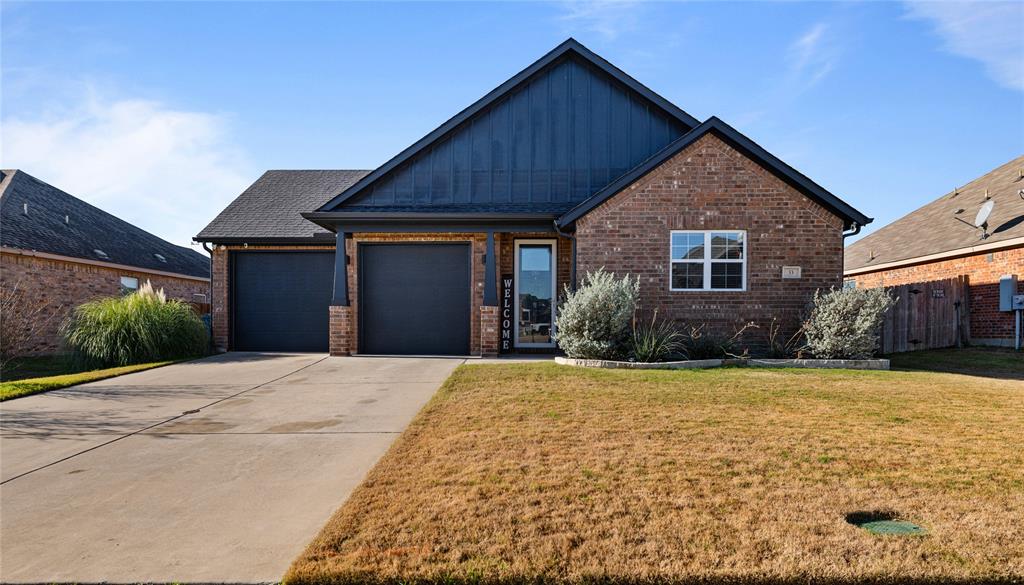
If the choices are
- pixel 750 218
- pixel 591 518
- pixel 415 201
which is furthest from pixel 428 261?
pixel 591 518

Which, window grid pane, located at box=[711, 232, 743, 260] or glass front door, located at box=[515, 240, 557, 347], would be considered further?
glass front door, located at box=[515, 240, 557, 347]

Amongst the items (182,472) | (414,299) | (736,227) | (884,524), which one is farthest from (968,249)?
(182,472)

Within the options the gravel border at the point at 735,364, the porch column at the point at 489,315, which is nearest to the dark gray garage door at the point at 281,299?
the porch column at the point at 489,315

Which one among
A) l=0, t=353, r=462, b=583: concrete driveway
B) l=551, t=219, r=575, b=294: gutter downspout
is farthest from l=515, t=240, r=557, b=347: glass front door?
l=0, t=353, r=462, b=583: concrete driveway

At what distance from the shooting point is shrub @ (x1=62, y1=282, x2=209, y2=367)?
490 inches

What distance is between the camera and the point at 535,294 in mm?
13609

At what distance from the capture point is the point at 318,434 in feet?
20.0

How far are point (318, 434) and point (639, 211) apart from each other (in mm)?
8217

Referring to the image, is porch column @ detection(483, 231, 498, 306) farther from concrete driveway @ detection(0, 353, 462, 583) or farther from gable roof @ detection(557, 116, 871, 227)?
concrete driveway @ detection(0, 353, 462, 583)

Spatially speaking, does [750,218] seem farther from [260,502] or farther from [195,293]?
[195,293]

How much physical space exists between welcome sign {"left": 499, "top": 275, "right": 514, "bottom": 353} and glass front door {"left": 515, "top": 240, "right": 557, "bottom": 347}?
0.20 meters

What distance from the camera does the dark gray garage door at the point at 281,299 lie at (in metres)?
14.8

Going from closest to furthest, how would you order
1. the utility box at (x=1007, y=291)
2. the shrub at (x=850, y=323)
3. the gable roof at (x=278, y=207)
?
the shrub at (x=850, y=323) < the utility box at (x=1007, y=291) < the gable roof at (x=278, y=207)

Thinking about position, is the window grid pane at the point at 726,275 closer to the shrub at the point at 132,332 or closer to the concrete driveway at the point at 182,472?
the concrete driveway at the point at 182,472
